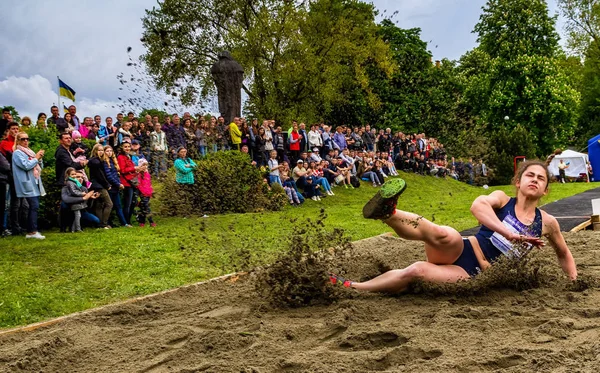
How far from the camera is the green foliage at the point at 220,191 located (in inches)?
577

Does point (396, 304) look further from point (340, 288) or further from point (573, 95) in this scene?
point (573, 95)

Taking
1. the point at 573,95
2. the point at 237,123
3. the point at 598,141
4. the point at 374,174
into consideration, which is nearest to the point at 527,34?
the point at 573,95

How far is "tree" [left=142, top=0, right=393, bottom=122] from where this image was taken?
103ft

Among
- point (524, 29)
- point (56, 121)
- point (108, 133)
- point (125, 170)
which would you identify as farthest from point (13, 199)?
point (524, 29)

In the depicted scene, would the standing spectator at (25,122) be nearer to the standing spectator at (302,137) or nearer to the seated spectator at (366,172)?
the standing spectator at (302,137)

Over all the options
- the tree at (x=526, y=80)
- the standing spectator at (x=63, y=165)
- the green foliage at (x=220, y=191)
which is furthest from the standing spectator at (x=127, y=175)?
the tree at (x=526, y=80)

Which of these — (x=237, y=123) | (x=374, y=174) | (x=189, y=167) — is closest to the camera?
(x=189, y=167)

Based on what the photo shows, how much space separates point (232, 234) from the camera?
38.2 ft

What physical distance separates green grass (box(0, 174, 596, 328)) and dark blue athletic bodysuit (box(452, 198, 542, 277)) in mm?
2242

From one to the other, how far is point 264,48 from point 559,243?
26793mm

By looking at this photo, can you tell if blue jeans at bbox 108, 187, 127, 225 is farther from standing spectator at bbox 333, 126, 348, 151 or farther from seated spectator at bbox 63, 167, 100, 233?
standing spectator at bbox 333, 126, 348, 151

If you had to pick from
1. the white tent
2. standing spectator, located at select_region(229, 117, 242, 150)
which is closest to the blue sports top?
standing spectator, located at select_region(229, 117, 242, 150)

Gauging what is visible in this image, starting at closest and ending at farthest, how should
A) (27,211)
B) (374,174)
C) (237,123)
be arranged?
(27,211) < (237,123) < (374,174)

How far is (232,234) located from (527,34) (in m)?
40.8
